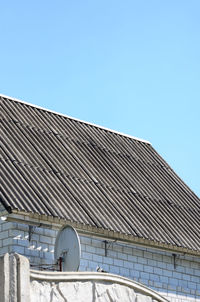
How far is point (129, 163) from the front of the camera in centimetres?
2922

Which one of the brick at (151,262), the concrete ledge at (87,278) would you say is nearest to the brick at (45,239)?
the brick at (151,262)

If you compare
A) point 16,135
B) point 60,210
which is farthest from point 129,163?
point 60,210

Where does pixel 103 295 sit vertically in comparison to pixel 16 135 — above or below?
below

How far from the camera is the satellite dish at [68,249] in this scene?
67.1ft

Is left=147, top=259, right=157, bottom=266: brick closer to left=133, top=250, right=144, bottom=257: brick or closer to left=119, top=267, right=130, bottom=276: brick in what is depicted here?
left=133, top=250, right=144, bottom=257: brick

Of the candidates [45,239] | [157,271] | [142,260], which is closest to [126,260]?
[142,260]

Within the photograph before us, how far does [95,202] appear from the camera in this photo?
24.8 m

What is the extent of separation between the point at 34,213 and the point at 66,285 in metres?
6.70

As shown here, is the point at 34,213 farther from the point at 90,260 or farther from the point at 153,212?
the point at 153,212

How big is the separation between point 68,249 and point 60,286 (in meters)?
5.61

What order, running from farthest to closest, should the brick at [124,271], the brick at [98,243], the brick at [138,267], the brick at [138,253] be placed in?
1. the brick at [138,253]
2. the brick at [138,267]
3. the brick at [124,271]
4. the brick at [98,243]

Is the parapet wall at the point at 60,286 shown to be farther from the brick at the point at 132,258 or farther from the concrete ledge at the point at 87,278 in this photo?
the brick at the point at 132,258

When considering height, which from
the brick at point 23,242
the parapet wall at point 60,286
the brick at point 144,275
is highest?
the brick at point 144,275

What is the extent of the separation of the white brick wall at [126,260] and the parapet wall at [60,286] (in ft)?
19.3
